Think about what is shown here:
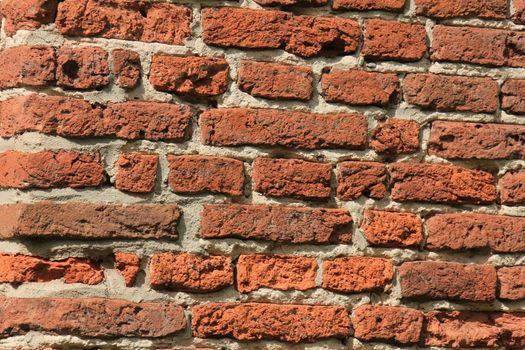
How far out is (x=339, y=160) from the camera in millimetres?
1633

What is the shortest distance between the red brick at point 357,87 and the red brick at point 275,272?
39 cm

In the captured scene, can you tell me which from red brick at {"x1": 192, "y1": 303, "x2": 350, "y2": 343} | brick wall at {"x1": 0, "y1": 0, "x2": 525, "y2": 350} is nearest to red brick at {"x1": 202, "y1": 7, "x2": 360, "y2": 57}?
brick wall at {"x1": 0, "y1": 0, "x2": 525, "y2": 350}

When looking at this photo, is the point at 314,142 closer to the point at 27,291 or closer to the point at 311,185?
the point at 311,185

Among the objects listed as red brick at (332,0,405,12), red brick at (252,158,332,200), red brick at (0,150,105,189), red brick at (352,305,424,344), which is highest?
red brick at (332,0,405,12)

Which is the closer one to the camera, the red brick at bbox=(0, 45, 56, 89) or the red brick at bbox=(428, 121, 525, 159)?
the red brick at bbox=(0, 45, 56, 89)

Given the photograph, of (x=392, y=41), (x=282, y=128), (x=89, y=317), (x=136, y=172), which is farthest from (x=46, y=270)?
(x=392, y=41)

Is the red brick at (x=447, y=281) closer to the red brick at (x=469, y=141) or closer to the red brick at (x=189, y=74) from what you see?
the red brick at (x=469, y=141)

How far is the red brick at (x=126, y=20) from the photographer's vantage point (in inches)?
61.9

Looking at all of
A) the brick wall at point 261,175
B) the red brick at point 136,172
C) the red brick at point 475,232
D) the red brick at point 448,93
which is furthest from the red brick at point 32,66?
the red brick at point 475,232

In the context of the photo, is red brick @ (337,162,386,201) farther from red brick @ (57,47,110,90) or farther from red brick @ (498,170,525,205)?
red brick @ (57,47,110,90)

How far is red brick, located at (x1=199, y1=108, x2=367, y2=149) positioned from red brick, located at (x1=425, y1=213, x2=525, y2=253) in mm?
269

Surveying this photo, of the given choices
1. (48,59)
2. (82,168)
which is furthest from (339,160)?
(48,59)

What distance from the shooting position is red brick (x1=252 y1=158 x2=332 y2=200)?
1591mm

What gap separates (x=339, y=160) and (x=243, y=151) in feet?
0.75
